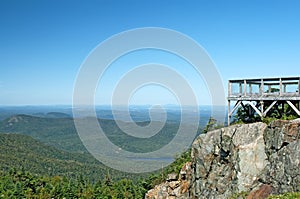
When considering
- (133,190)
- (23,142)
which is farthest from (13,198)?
(23,142)

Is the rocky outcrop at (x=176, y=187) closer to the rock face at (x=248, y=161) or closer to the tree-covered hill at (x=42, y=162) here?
the rock face at (x=248, y=161)

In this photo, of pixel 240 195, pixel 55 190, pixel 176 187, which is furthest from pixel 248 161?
pixel 55 190

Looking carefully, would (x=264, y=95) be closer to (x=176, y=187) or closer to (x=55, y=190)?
(x=176, y=187)

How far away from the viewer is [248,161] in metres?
15.1

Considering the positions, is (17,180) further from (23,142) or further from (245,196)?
(23,142)

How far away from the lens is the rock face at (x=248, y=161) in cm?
1356

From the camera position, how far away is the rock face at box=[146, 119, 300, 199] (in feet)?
44.5

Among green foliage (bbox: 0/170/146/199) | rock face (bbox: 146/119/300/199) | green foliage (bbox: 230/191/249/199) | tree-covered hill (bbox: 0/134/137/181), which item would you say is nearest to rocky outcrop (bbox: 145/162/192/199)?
rock face (bbox: 146/119/300/199)

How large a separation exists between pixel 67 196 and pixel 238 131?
4311 centimetres

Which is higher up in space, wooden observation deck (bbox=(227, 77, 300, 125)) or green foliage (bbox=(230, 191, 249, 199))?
wooden observation deck (bbox=(227, 77, 300, 125))

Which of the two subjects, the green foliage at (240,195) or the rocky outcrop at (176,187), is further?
the rocky outcrop at (176,187)

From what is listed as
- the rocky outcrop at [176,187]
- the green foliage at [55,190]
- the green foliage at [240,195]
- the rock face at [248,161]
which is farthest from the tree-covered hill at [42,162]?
the green foliage at [240,195]

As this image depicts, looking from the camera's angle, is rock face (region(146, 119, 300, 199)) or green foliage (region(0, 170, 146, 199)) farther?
green foliage (region(0, 170, 146, 199))

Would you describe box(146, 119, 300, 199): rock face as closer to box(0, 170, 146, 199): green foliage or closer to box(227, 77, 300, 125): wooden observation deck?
box(227, 77, 300, 125): wooden observation deck
